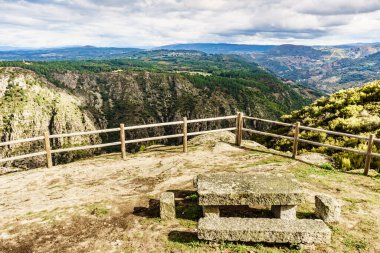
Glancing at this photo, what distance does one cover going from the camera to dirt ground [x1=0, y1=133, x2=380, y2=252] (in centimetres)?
663

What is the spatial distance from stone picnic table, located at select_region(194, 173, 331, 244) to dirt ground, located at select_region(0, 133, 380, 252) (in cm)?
24

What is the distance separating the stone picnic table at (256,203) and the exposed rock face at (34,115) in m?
126

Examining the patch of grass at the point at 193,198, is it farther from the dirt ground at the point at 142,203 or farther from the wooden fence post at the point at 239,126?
the wooden fence post at the point at 239,126

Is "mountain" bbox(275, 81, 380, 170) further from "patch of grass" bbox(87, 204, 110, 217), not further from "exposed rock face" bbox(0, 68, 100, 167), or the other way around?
"exposed rock face" bbox(0, 68, 100, 167)

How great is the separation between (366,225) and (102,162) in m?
11.1

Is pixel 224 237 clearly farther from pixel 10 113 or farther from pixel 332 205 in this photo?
pixel 10 113

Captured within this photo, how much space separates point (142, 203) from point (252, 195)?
12.0 feet

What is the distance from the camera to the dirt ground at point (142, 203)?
663 cm

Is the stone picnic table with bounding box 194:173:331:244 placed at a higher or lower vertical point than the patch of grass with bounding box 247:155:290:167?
higher

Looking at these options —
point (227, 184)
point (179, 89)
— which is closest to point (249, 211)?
point (227, 184)

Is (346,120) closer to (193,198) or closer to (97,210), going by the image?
(193,198)

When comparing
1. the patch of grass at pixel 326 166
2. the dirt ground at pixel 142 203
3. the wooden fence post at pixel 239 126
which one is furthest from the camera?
the wooden fence post at pixel 239 126

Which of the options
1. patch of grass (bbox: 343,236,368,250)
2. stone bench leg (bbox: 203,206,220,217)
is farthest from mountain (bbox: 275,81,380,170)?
stone bench leg (bbox: 203,206,220,217)

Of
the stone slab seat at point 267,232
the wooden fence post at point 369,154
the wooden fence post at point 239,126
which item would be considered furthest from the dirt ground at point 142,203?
the wooden fence post at point 239,126
